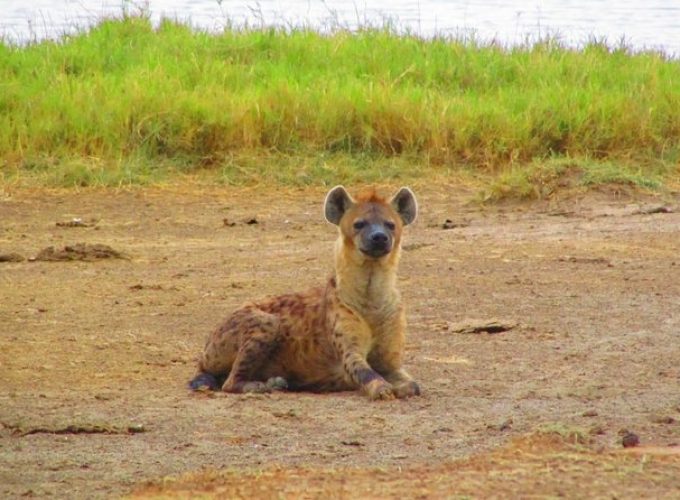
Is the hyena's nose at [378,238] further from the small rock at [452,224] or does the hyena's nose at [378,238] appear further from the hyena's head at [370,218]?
the small rock at [452,224]

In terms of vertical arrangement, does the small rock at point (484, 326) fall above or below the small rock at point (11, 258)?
below

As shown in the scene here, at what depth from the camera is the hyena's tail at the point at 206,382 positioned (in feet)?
21.1

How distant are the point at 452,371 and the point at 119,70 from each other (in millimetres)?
6334

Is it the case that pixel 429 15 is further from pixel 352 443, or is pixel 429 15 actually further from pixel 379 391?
pixel 352 443

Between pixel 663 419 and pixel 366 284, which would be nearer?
pixel 663 419

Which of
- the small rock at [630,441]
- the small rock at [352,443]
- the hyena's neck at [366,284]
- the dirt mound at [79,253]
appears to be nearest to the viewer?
the small rock at [630,441]

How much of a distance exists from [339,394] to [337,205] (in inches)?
30.7

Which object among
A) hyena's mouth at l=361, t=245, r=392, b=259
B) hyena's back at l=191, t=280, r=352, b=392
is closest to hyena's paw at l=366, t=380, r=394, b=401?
hyena's back at l=191, t=280, r=352, b=392

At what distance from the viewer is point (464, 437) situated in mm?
5402

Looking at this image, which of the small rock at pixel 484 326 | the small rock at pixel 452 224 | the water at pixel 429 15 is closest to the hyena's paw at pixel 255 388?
the small rock at pixel 484 326

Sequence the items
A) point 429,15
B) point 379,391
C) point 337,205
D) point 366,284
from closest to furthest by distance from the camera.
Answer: point 379,391
point 366,284
point 337,205
point 429,15

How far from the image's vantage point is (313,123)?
11477mm

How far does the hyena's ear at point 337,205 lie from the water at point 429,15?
26.0ft

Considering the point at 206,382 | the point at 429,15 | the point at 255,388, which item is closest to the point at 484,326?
the point at 255,388
